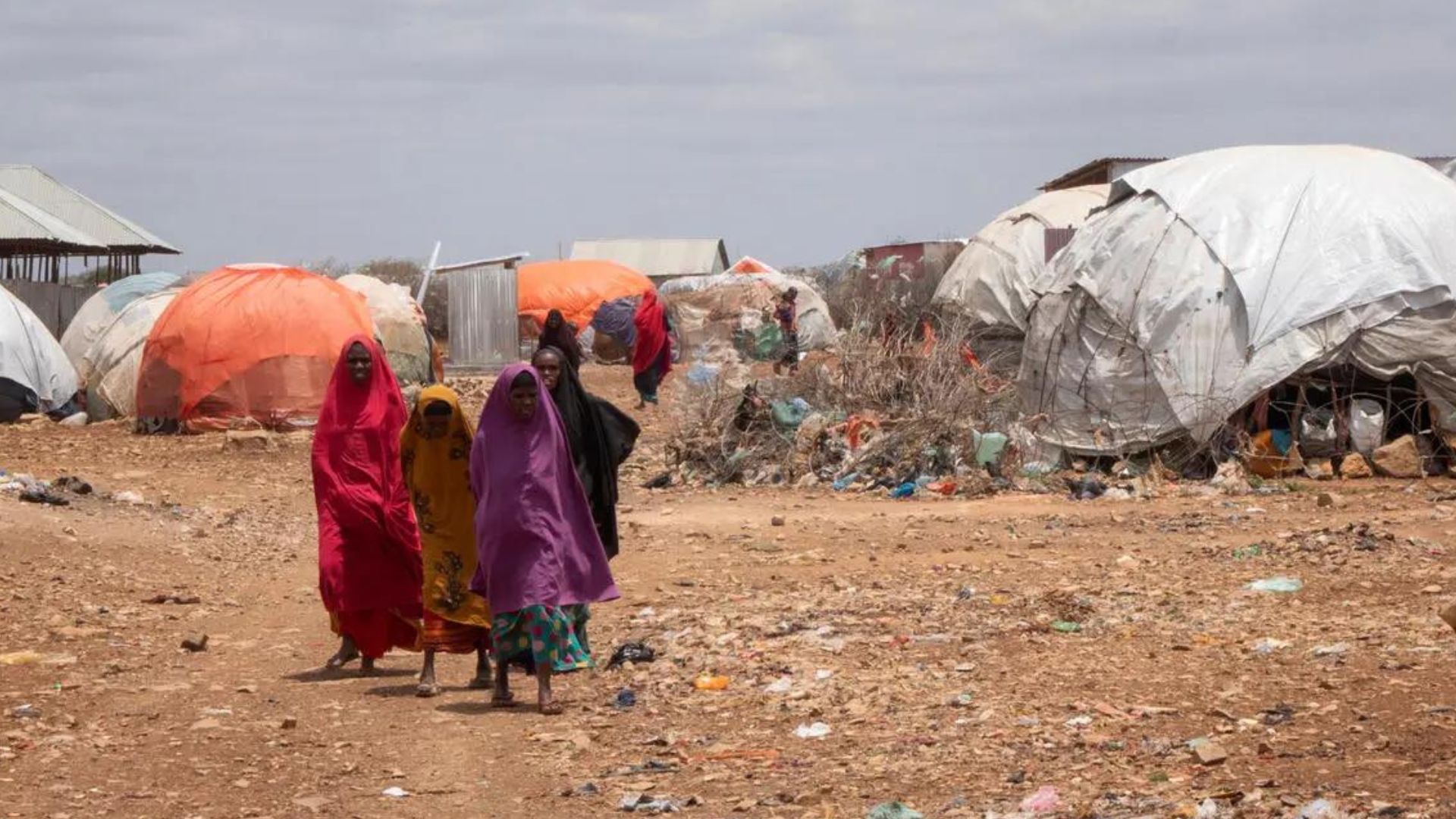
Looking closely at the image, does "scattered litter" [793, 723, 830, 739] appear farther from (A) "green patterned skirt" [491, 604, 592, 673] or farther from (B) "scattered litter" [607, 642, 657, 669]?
(B) "scattered litter" [607, 642, 657, 669]

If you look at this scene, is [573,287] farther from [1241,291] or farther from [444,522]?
[444,522]

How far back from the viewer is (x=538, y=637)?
6.75 m

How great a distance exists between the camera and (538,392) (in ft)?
22.3

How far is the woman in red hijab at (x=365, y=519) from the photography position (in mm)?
7637

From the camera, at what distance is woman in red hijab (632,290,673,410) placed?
20859mm

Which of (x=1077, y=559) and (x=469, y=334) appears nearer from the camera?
(x=1077, y=559)

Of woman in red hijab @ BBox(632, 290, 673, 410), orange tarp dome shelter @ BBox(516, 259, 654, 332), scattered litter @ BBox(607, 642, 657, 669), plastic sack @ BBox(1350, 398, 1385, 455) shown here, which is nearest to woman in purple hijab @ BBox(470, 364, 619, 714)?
scattered litter @ BBox(607, 642, 657, 669)

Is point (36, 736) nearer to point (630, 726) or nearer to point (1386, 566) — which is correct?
point (630, 726)

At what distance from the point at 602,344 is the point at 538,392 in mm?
26192

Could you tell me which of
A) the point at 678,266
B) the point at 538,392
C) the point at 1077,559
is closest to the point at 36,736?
the point at 538,392

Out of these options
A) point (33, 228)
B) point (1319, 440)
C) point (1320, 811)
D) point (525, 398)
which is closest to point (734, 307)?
point (33, 228)

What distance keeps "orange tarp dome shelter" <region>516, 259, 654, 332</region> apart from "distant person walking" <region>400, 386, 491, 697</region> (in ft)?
82.0

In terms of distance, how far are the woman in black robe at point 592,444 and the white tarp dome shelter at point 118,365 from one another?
14.7m

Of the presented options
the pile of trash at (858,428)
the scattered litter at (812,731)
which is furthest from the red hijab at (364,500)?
the pile of trash at (858,428)
